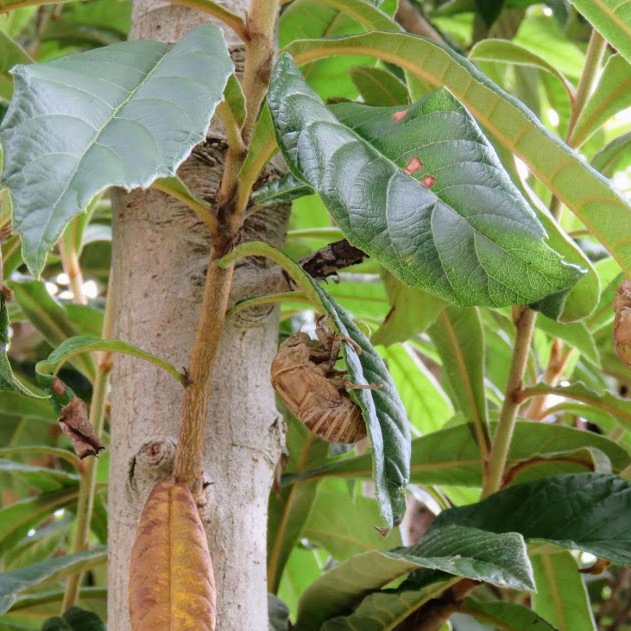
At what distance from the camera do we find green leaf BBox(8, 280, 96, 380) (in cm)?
100

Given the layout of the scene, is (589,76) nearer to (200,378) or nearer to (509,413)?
(509,413)

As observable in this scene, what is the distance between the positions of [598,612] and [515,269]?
116 centimetres

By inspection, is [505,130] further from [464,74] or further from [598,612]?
[598,612]

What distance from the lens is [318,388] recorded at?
24.0 inches

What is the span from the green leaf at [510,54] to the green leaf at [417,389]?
40 centimetres

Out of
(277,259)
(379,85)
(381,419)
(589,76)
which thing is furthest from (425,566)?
(589,76)

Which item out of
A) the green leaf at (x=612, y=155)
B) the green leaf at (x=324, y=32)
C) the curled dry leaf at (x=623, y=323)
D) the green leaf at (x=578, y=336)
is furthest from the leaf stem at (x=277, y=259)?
the green leaf at (x=612, y=155)

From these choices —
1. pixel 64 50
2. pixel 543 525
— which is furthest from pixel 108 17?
pixel 543 525

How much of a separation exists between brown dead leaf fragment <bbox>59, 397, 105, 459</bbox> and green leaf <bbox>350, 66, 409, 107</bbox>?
1.46ft

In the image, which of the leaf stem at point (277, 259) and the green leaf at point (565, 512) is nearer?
the leaf stem at point (277, 259)

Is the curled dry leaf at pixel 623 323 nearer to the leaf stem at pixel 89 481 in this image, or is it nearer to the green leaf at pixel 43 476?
the leaf stem at pixel 89 481

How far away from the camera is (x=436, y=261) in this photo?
0.47 metres

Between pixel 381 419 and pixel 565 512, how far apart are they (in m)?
0.29

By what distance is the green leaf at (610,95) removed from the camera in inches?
33.8
